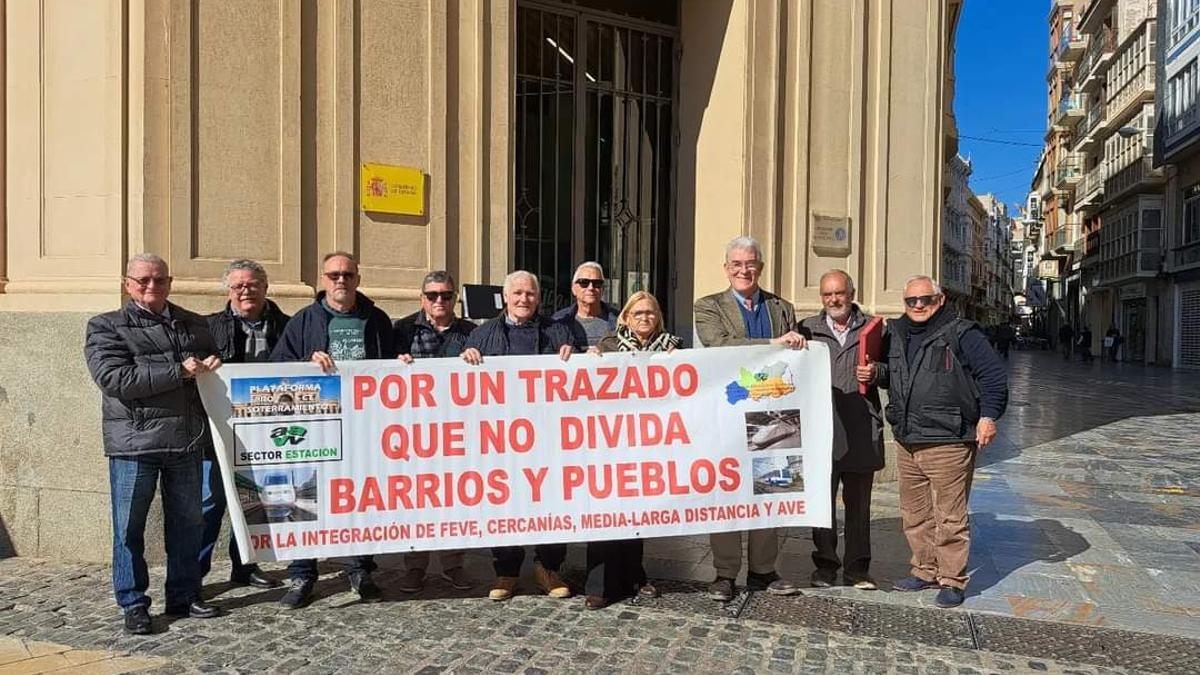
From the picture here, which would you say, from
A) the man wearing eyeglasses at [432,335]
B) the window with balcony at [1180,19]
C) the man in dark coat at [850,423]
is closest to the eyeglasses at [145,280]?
the man wearing eyeglasses at [432,335]

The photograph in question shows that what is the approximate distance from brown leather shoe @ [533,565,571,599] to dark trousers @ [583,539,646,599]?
134mm

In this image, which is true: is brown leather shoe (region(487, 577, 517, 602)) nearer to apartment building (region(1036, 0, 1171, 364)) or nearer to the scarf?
the scarf

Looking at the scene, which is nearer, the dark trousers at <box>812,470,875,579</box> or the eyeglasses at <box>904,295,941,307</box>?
the eyeglasses at <box>904,295,941,307</box>

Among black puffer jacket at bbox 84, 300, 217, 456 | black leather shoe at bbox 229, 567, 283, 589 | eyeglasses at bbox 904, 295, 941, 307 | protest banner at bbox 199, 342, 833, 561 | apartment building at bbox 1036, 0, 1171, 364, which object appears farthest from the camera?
apartment building at bbox 1036, 0, 1171, 364

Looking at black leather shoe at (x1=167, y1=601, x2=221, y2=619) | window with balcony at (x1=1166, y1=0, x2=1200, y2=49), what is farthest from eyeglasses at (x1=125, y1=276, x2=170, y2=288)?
window with balcony at (x1=1166, y1=0, x2=1200, y2=49)

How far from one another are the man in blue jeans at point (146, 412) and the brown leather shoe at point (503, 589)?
5.00ft

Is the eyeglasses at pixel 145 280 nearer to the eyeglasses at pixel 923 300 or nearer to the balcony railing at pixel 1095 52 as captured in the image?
the eyeglasses at pixel 923 300

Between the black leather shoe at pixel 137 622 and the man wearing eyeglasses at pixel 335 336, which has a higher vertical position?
the man wearing eyeglasses at pixel 335 336

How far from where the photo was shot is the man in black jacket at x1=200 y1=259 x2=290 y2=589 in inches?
192

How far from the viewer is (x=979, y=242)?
11225 cm

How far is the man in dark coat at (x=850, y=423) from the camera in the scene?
5117mm

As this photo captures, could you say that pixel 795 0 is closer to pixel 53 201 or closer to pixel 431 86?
pixel 431 86

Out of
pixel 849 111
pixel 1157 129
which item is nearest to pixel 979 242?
pixel 1157 129

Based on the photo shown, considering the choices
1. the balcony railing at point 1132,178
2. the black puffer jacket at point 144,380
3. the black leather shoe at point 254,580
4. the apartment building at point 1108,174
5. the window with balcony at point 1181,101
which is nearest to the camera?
the black puffer jacket at point 144,380
